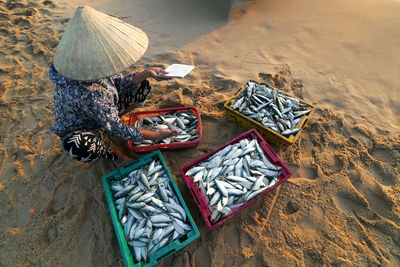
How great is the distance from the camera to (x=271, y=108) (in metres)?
3.13

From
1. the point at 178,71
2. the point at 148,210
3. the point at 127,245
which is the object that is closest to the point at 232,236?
the point at 148,210

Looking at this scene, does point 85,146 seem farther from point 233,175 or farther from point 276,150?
point 276,150

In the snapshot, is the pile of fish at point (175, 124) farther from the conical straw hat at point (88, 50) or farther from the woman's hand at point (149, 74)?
the conical straw hat at point (88, 50)

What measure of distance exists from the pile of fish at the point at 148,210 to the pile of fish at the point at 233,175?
0.37 meters

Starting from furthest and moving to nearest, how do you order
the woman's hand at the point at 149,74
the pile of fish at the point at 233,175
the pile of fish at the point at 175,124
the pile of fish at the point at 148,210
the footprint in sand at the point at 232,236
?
the pile of fish at the point at 175,124 → the woman's hand at the point at 149,74 → the footprint in sand at the point at 232,236 → the pile of fish at the point at 233,175 → the pile of fish at the point at 148,210

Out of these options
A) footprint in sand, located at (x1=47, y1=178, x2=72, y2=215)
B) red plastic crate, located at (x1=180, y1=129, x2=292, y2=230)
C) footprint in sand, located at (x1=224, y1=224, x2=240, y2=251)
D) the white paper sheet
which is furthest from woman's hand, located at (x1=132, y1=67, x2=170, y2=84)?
footprint in sand, located at (x1=224, y1=224, x2=240, y2=251)

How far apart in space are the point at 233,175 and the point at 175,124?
1287mm

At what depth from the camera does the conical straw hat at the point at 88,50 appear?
1.75 metres

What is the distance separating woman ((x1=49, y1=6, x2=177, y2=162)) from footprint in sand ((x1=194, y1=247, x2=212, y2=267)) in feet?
4.95

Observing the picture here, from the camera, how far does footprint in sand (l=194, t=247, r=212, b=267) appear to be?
2172 millimetres

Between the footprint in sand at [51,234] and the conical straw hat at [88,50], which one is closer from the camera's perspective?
the conical straw hat at [88,50]

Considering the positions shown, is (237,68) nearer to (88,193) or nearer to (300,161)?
(300,161)

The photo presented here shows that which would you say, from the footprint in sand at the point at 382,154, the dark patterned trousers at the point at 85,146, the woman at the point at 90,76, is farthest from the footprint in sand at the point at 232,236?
the footprint in sand at the point at 382,154

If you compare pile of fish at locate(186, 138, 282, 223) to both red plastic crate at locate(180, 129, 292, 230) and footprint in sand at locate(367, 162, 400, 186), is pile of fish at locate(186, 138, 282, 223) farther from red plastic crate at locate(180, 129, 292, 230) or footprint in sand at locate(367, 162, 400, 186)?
footprint in sand at locate(367, 162, 400, 186)
